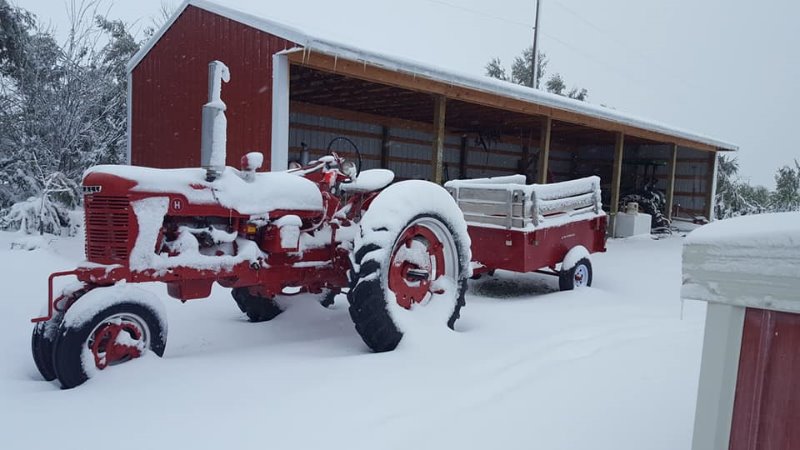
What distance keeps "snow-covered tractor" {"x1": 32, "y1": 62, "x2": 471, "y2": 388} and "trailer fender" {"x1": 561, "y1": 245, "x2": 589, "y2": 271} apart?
2361mm

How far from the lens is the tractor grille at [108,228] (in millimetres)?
2779

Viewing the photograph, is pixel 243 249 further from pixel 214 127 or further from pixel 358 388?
pixel 358 388

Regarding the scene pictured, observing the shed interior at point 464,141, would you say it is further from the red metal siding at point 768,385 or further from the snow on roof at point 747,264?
the red metal siding at point 768,385

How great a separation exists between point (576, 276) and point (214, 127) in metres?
4.57

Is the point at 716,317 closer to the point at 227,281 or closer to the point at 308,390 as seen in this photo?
→ the point at 308,390

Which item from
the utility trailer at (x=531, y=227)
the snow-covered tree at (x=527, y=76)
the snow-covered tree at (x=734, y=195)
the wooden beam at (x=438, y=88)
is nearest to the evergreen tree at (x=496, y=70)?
the snow-covered tree at (x=527, y=76)

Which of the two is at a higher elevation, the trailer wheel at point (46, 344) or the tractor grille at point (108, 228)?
Result: the tractor grille at point (108, 228)

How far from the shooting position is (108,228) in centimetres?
280

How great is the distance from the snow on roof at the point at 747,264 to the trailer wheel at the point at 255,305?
9.89 feet

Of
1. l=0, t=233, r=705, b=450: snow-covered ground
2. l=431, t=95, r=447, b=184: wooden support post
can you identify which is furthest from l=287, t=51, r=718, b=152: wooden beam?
l=0, t=233, r=705, b=450: snow-covered ground

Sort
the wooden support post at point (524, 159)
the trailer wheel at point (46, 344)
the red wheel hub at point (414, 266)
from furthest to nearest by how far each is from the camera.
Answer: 1. the wooden support post at point (524, 159)
2. the red wheel hub at point (414, 266)
3. the trailer wheel at point (46, 344)

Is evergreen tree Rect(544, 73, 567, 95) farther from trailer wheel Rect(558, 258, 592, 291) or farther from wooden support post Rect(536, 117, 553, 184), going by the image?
trailer wheel Rect(558, 258, 592, 291)

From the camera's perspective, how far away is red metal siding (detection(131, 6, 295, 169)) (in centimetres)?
754

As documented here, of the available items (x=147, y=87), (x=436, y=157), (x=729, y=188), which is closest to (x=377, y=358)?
(x=436, y=157)
